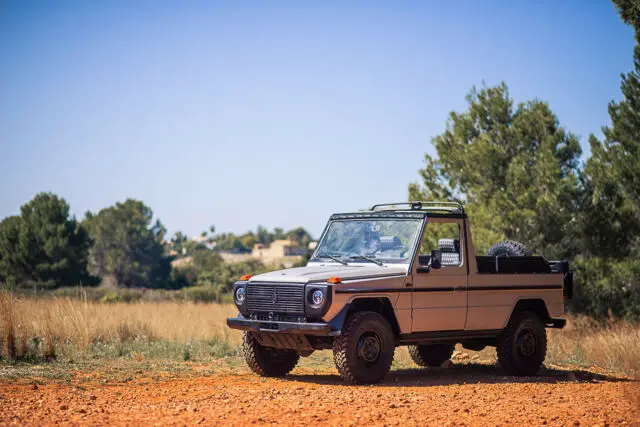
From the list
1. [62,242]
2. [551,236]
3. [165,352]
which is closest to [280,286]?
[165,352]

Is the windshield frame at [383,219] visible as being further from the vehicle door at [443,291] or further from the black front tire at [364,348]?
the black front tire at [364,348]

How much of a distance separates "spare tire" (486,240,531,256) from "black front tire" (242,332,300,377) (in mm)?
3938

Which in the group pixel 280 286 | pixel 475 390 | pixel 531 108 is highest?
pixel 531 108

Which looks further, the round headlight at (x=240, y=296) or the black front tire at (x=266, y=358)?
the black front tire at (x=266, y=358)

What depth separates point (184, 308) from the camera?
910 inches

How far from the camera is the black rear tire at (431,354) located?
46.4ft

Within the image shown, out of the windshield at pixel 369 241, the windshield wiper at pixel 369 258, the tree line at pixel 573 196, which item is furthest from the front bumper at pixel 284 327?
the tree line at pixel 573 196

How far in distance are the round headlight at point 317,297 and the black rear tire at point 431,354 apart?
393 cm

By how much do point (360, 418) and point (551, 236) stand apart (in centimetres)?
1769

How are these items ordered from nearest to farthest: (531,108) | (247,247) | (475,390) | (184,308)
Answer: (475,390) → (184,308) → (531,108) → (247,247)

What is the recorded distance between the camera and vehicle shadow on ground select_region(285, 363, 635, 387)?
11.6 m

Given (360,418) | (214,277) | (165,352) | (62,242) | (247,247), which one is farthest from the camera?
(247,247)

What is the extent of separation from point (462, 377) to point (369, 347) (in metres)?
2.14

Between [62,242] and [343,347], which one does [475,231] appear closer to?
[343,347]
